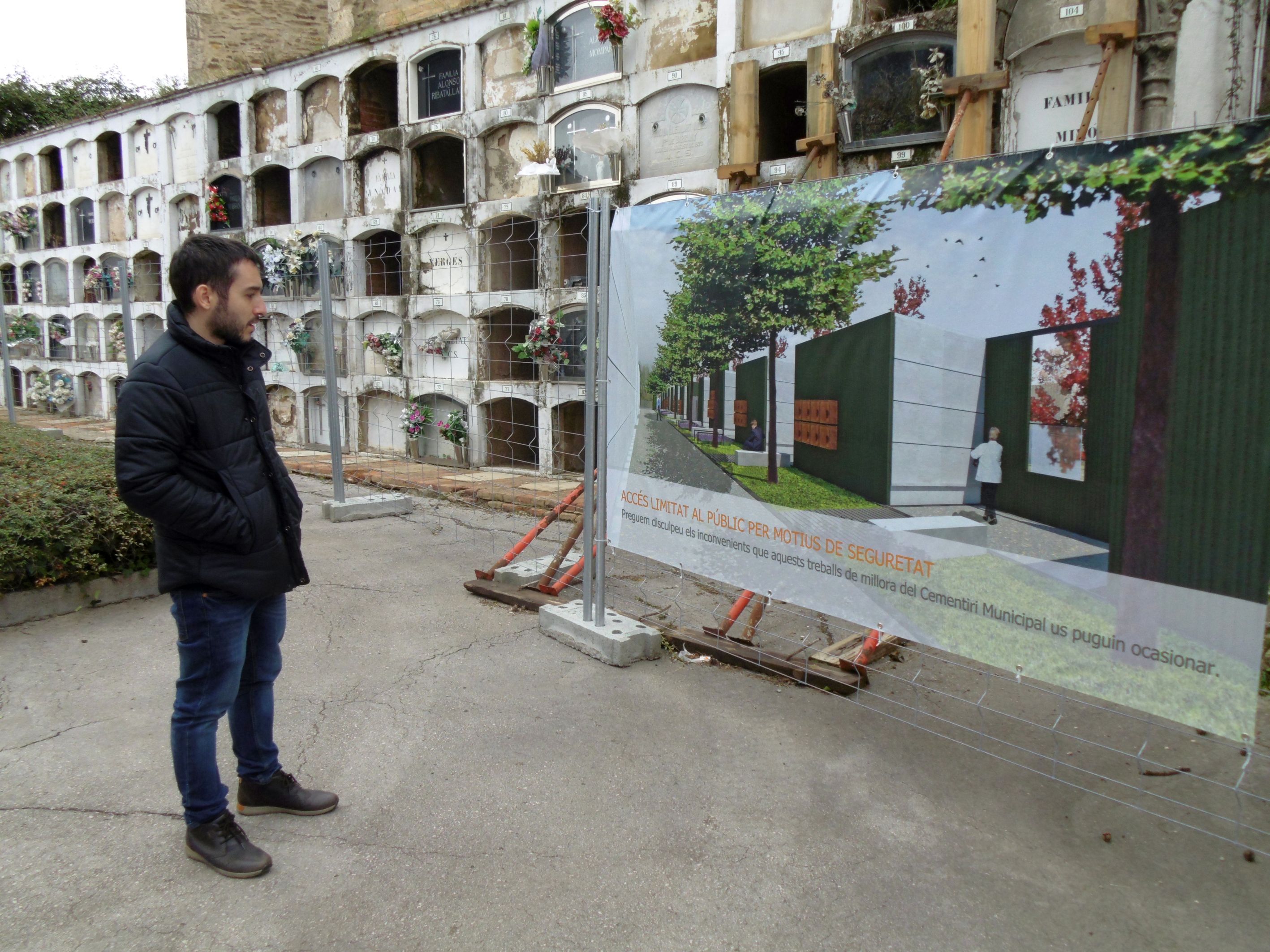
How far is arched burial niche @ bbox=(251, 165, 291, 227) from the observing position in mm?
11938

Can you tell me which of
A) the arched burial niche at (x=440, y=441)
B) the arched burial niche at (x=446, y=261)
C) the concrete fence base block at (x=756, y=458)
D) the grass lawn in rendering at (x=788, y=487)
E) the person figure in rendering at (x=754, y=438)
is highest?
the arched burial niche at (x=446, y=261)

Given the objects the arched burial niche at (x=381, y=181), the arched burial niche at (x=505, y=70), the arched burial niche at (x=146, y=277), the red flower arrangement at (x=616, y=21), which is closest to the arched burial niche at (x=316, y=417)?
the arched burial niche at (x=381, y=181)

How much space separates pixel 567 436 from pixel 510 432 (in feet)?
2.76

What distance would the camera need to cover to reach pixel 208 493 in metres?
1.90

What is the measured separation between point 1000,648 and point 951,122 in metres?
5.35

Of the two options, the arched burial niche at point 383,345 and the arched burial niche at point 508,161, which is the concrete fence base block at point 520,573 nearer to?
the arched burial niche at point 508,161

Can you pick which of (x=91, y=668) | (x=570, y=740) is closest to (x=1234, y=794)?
(x=570, y=740)

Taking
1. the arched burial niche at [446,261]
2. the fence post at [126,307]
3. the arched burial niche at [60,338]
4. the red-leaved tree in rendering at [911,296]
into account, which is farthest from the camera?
the arched burial niche at [60,338]

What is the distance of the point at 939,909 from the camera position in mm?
1886

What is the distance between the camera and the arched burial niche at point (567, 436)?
858 cm

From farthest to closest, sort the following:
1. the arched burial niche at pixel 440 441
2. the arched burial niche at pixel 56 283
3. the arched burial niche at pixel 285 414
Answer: the arched burial niche at pixel 56 283 → the arched burial niche at pixel 285 414 → the arched burial niche at pixel 440 441

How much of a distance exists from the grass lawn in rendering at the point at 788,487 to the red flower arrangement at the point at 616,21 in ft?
20.5

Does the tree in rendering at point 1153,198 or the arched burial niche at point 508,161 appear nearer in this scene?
the tree in rendering at point 1153,198

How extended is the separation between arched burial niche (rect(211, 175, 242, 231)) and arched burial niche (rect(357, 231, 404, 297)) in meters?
2.92
